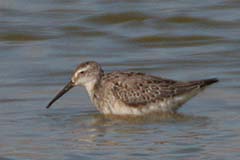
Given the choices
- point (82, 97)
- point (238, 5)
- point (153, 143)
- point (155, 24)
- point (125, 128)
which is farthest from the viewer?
point (238, 5)

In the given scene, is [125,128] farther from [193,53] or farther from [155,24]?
[155,24]

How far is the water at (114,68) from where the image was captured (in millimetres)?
10805

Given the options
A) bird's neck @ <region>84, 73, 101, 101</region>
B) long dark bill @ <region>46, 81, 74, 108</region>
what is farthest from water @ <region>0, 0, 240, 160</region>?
bird's neck @ <region>84, 73, 101, 101</region>

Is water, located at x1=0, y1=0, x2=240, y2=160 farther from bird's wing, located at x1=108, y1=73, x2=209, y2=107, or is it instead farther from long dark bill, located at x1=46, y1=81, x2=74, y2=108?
bird's wing, located at x1=108, y1=73, x2=209, y2=107

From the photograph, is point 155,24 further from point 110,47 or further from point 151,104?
point 151,104

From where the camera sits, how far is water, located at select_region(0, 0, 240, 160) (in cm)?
1080

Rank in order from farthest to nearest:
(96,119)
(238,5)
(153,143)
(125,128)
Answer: (238,5) → (96,119) → (125,128) → (153,143)

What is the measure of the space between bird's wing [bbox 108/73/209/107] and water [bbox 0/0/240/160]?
0.97 feet

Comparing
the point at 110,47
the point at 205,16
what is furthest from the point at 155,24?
the point at 110,47

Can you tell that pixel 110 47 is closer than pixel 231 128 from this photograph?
No

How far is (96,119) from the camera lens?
1262 cm

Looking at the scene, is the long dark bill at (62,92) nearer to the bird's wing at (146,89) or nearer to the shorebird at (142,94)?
the shorebird at (142,94)

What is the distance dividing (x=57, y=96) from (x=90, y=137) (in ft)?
5.38

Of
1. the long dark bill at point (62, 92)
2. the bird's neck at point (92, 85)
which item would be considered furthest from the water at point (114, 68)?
the bird's neck at point (92, 85)
